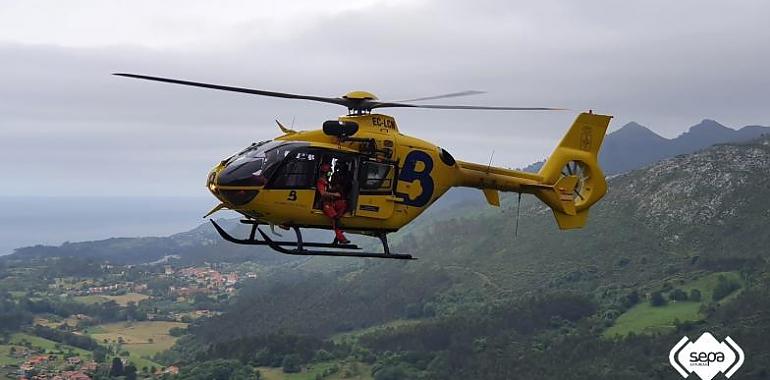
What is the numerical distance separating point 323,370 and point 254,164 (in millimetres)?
150058

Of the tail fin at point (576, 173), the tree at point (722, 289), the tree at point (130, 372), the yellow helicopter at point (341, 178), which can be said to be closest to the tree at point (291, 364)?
the tree at point (130, 372)

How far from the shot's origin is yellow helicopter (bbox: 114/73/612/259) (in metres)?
26.0

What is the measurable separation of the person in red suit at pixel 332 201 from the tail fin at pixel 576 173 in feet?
39.3

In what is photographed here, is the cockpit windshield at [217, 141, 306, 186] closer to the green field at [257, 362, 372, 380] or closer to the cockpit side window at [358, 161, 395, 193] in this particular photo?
the cockpit side window at [358, 161, 395, 193]

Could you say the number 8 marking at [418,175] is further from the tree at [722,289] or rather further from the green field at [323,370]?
the tree at [722,289]

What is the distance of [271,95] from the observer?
85.0 ft

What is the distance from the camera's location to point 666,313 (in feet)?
589

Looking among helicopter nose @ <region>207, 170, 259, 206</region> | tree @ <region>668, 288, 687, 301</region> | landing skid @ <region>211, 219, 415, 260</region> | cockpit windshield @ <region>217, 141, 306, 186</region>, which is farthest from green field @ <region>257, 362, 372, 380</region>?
helicopter nose @ <region>207, 170, 259, 206</region>

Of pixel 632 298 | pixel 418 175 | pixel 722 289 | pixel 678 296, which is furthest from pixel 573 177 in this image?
pixel 632 298

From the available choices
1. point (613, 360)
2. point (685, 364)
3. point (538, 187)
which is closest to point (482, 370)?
point (613, 360)

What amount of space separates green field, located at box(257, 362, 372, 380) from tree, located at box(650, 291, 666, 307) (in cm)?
6675

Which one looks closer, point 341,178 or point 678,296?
point 341,178

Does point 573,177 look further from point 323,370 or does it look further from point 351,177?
point 323,370

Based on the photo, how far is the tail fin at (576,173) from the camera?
121 ft
